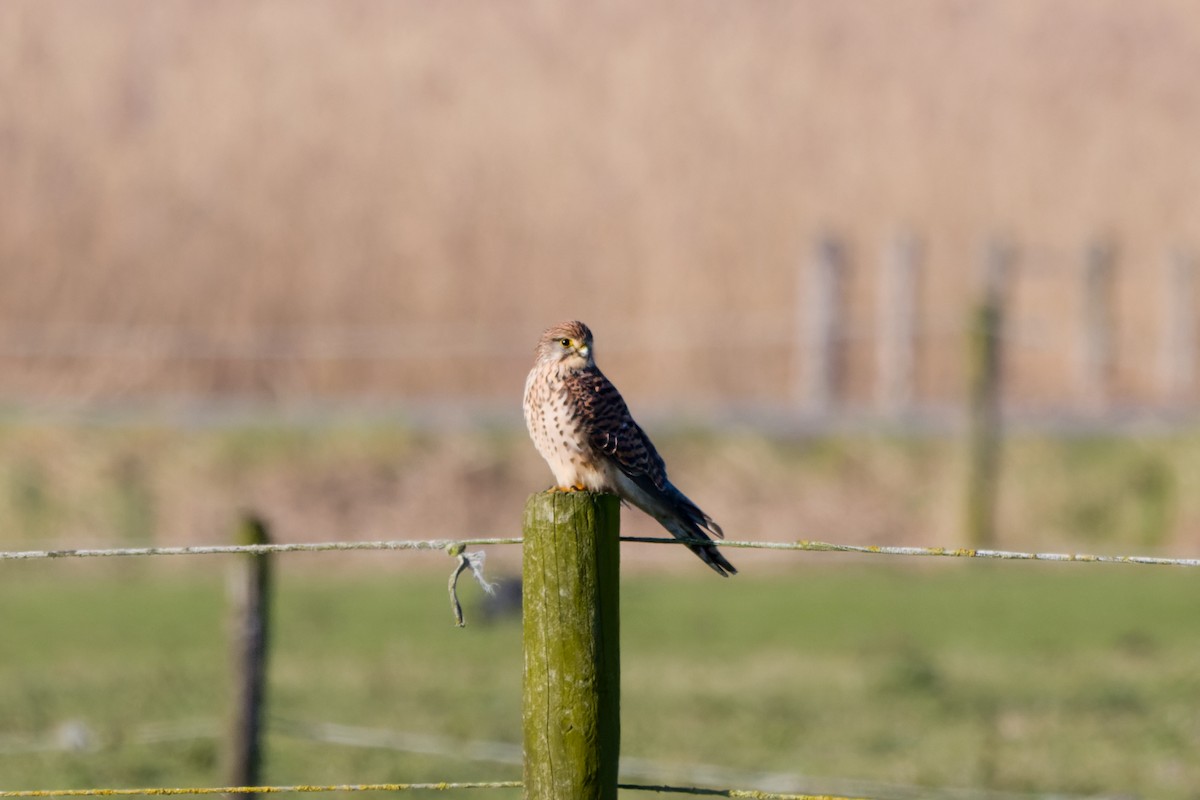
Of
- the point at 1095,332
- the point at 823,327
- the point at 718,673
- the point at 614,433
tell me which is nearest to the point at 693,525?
the point at 614,433

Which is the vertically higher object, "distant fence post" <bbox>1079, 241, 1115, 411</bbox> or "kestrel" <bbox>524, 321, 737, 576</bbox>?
"distant fence post" <bbox>1079, 241, 1115, 411</bbox>

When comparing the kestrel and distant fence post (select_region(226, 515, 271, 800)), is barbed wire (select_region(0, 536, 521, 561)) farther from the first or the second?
distant fence post (select_region(226, 515, 271, 800))

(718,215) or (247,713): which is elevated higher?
(718,215)

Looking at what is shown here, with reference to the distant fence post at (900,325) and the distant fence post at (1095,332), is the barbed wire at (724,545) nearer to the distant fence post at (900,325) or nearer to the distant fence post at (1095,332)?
the distant fence post at (900,325)

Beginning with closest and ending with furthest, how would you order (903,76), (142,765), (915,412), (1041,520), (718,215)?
(142,765) → (1041,520) → (915,412) → (718,215) → (903,76)

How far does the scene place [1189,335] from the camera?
28.5m

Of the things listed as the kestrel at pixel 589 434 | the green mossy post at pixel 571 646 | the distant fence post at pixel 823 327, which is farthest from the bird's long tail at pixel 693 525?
the distant fence post at pixel 823 327

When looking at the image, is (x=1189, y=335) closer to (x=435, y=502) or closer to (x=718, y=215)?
(x=718, y=215)

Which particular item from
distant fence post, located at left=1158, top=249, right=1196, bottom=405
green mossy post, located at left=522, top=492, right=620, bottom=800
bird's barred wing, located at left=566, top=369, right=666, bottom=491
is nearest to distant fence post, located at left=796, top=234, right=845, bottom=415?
distant fence post, located at left=1158, top=249, right=1196, bottom=405

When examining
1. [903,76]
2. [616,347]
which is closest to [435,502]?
[616,347]

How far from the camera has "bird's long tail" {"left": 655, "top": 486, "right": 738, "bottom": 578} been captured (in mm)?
6180

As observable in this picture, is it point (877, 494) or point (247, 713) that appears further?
point (877, 494)

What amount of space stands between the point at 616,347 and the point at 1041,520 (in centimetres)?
1008

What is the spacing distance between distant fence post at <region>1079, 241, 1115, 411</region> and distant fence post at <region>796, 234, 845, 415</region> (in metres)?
3.13
